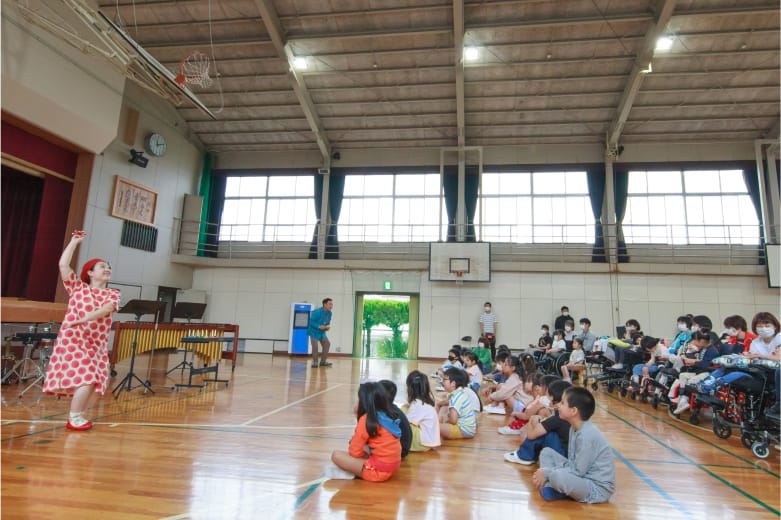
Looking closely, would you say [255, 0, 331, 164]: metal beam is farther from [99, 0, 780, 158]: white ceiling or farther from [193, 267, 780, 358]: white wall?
[193, 267, 780, 358]: white wall

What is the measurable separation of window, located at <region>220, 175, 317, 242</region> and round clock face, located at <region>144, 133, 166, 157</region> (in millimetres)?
2379

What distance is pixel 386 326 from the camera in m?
11.5

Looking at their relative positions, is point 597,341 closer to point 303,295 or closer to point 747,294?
point 747,294

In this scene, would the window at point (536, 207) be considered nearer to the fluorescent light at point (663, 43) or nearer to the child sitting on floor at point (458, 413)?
the fluorescent light at point (663, 43)

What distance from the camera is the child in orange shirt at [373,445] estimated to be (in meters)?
2.21

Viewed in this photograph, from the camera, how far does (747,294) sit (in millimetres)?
9922

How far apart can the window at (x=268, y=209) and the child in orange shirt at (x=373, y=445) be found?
33.4 ft

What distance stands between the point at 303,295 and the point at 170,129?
222 inches

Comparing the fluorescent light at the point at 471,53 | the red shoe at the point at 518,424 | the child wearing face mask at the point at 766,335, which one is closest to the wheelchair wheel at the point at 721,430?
the child wearing face mask at the point at 766,335

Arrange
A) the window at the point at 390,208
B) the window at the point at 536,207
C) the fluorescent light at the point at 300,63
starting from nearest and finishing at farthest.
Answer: the fluorescent light at the point at 300,63
the window at the point at 536,207
the window at the point at 390,208

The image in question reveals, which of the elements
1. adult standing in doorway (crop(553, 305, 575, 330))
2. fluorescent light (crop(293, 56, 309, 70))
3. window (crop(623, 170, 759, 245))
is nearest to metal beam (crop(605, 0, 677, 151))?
window (crop(623, 170, 759, 245))

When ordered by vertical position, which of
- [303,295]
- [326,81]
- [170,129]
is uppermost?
[326,81]

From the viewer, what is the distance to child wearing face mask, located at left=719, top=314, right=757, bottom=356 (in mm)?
4137

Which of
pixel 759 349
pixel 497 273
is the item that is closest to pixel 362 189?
pixel 497 273
